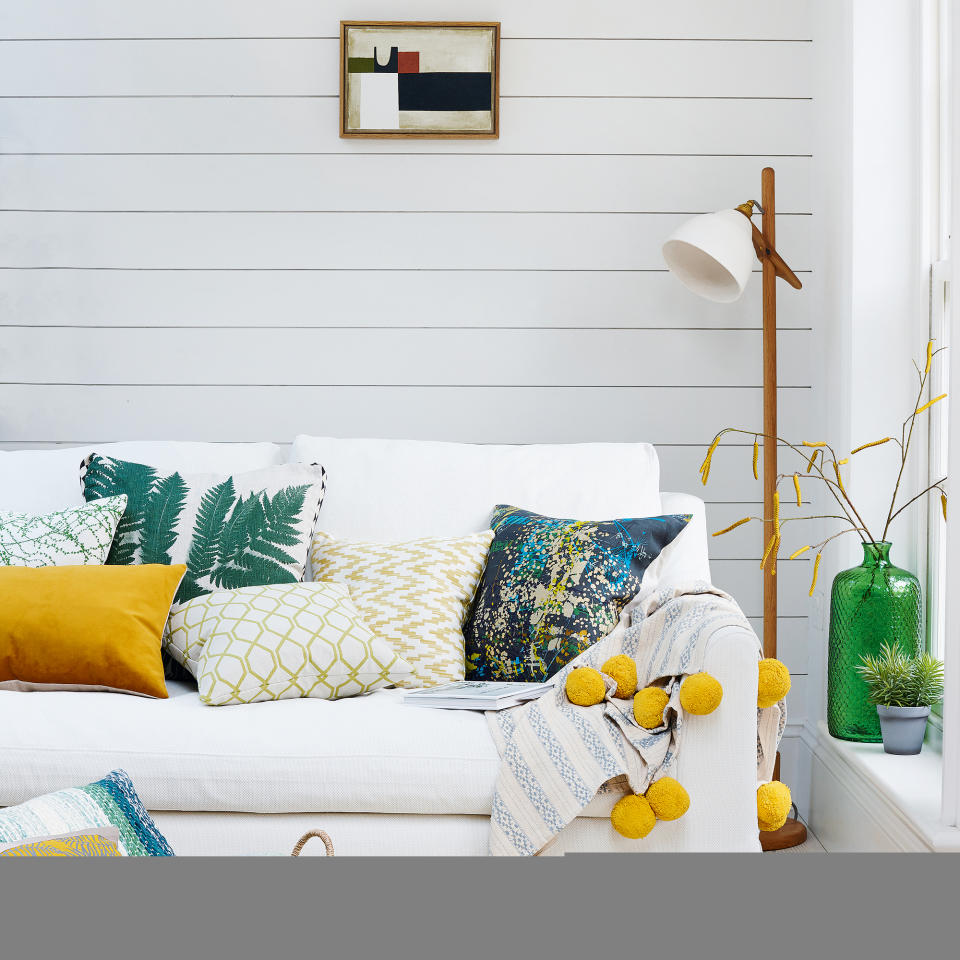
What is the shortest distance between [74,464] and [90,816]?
175cm

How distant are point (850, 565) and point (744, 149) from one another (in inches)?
49.4

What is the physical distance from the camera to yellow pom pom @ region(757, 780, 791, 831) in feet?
5.29

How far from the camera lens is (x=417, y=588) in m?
2.03

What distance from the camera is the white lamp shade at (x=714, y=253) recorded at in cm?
237

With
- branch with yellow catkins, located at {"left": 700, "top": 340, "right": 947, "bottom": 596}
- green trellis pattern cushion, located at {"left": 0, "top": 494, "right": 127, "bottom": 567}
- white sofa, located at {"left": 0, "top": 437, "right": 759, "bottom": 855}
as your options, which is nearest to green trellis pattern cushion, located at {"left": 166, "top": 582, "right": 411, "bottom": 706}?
white sofa, located at {"left": 0, "top": 437, "right": 759, "bottom": 855}

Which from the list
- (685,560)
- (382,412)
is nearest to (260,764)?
(685,560)

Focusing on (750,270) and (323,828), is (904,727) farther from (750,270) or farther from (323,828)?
(323,828)

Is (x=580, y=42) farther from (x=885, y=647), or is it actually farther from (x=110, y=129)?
(x=885, y=647)

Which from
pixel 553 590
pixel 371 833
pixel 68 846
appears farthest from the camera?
pixel 553 590

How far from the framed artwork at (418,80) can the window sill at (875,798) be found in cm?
195

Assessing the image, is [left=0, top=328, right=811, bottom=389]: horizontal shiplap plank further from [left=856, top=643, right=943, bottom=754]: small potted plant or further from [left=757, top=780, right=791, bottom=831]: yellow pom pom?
[left=757, top=780, right=791, bottom=831]: yellow pom pom

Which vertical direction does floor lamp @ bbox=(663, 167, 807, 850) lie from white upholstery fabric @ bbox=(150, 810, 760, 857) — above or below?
above

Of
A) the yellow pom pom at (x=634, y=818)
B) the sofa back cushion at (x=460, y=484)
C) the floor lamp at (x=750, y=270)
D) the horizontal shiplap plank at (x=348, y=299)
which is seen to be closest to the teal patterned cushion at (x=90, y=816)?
the yellow pom pom at (x=634, y=818)

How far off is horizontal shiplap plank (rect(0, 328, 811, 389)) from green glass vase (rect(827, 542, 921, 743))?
797 millimetres
